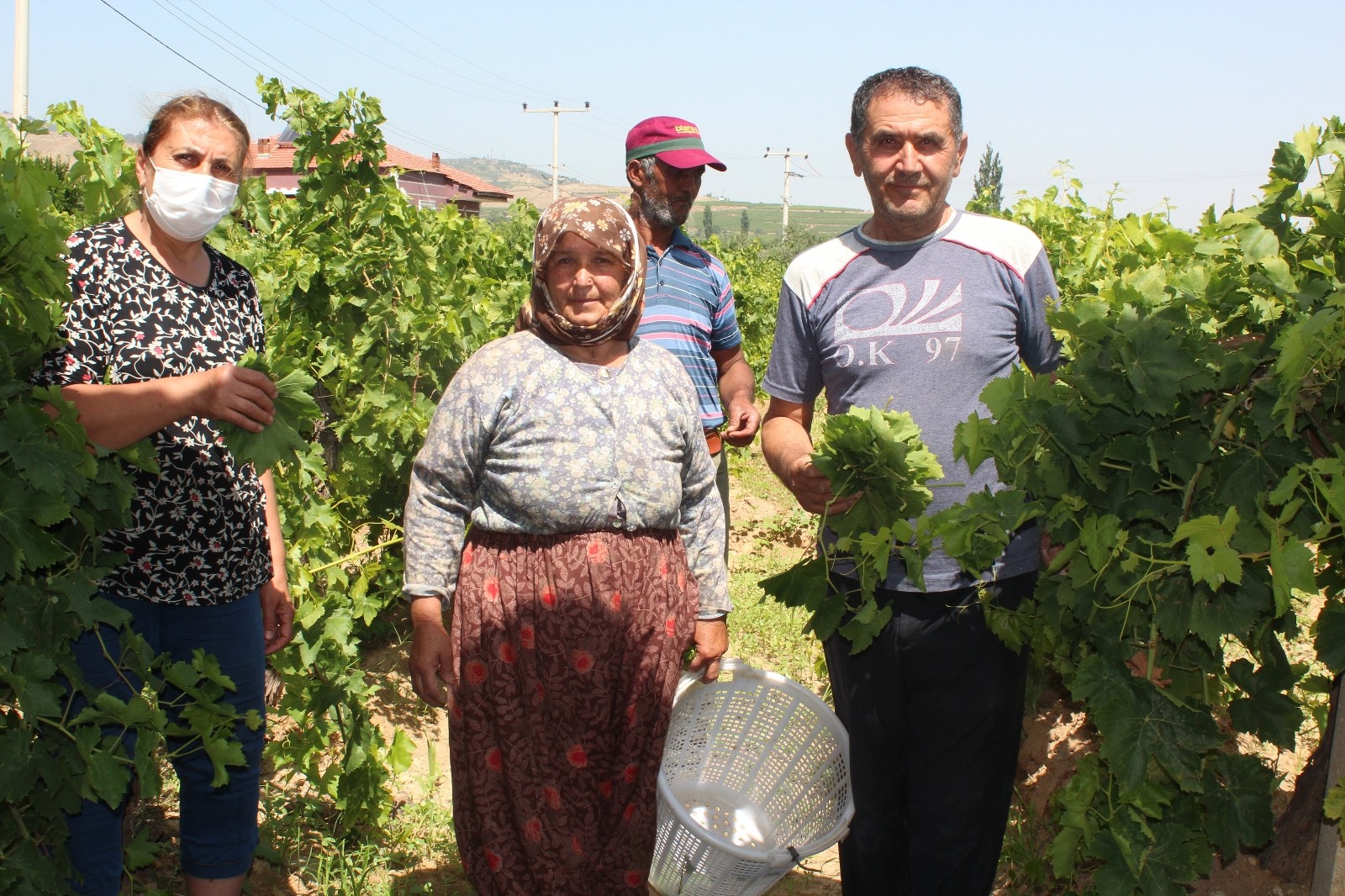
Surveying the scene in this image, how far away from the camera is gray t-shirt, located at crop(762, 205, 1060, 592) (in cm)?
237

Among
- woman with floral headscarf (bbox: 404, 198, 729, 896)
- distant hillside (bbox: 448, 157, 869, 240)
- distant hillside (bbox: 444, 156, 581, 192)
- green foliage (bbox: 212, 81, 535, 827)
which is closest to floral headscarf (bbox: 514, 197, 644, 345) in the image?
woman with floral headscarf (bbox: 404, 198, 729, 896)

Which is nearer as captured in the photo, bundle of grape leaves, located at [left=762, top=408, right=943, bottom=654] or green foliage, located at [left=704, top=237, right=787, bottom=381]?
bundle of grape leaves, located at [left=762, top=408, right=943, bottom=654]

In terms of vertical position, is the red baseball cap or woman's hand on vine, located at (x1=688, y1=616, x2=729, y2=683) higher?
the red baseball cap

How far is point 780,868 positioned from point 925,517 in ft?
3.66

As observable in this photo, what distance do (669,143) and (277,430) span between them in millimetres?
1948

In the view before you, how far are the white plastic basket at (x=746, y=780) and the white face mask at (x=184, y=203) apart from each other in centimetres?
151

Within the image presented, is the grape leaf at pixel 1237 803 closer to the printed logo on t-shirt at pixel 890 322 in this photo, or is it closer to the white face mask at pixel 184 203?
the printed logo on t-shirt at pixel 890 322

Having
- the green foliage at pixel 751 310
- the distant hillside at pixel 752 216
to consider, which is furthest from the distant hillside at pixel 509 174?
the green foliage at pixel 751 310

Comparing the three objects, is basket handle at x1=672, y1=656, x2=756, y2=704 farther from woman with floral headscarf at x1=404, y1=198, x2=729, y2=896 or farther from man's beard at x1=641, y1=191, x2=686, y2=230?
man's beard at x1=641, y1=191, x2=686, y2=230

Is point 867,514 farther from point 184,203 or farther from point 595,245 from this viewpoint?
point 184,203

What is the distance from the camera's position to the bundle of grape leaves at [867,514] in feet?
6.85

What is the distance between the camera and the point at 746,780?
3.03 metres

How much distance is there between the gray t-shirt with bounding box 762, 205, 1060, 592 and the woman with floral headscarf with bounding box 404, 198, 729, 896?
0.42 metres

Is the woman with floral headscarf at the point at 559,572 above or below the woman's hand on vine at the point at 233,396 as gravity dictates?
below
